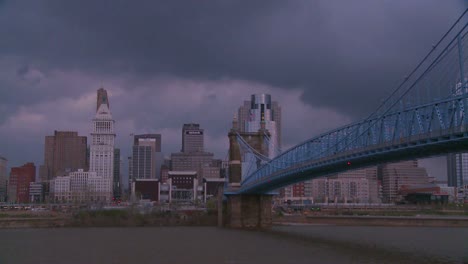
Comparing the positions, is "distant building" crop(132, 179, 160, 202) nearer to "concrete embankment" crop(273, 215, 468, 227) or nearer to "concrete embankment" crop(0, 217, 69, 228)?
"concrete embankment" crop(273, 215, 468, 227)

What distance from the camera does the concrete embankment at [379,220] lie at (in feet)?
331

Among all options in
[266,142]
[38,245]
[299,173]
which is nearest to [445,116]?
[299,173]

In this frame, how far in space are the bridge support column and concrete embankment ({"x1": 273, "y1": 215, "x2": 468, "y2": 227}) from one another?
14.9 metres

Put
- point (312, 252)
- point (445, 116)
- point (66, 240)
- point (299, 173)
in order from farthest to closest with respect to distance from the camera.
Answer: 1. point (299, 173)
2. point (66, 240)
3. point (312, 252)
4. point (445, 116)

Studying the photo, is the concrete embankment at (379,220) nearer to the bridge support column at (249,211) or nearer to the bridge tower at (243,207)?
the bridge tower at (243,207)

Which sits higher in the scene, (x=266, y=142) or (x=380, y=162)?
(x=266, y=142)

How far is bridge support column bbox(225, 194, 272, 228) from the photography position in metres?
88.6

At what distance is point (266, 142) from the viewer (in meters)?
105

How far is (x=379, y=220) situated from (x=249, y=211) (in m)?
26.6

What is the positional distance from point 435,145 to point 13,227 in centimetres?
6761

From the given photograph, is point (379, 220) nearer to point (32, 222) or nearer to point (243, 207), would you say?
point (243, 207)

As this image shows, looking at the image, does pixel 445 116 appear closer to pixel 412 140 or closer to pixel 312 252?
pixel 412 140

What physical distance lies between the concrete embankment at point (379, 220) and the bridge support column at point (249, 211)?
14857mm

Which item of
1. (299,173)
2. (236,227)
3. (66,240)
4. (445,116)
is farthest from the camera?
(236,227)
